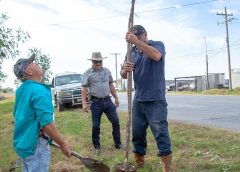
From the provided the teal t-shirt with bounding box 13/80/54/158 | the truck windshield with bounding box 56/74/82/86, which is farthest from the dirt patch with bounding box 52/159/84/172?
the truck windshield with bounding box 56/74/82/86

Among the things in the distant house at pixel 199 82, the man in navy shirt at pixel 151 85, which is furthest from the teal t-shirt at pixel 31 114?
the distant house at pixel 199 82

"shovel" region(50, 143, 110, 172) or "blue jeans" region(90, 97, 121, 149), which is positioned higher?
"blue jeans" region(90, 97, 121, 149)

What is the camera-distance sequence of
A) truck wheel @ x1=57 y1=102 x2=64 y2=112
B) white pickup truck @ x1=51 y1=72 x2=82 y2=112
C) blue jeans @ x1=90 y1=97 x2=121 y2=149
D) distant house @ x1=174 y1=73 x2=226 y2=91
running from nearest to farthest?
blue jeans @ x1=90 y1=97 x2=121 y2=149
white pickup truck @ x1=51 y1=72 x2=82 y2=112
truck wheel @ x1=57 y1=102 x2=64 y2=112
distant house @ x1=174 y1=73 x2=226 y2=91

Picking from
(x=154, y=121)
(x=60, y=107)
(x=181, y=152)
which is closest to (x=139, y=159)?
(x=154, y=121)

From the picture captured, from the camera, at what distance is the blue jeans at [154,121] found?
6266 mm

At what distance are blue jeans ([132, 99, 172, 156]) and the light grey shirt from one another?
7.44ft

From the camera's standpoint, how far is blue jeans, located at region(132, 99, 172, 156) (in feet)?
20.6

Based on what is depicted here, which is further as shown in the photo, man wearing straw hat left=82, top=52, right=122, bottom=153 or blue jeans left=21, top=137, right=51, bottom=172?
man wearing straw hat left=82, top=52, right=122, bottom=153

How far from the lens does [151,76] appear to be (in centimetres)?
642

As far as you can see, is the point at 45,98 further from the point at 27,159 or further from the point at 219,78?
the point at 219,78

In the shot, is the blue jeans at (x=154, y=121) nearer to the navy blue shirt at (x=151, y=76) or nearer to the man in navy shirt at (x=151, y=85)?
the man in navy shirt at (x=151, y=85)

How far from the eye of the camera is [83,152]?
29.9 feet

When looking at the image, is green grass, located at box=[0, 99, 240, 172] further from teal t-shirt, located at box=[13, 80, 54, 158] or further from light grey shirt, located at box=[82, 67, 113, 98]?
teal t-shirt, located at box=[13, 80, 54, 158]

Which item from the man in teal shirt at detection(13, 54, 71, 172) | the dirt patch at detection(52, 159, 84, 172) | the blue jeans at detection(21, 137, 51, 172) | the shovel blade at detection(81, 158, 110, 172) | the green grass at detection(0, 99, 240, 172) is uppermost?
the man in teal shirt at detection(13, 54, 71, 172)
